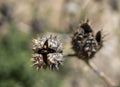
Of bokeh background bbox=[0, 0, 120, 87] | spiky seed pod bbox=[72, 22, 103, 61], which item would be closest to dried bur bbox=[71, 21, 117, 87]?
spiky seed pod bbox=[72, 22, 103, 61]

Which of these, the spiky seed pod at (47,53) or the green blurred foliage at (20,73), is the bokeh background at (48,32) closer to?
the green blurred foliage at (20,73)

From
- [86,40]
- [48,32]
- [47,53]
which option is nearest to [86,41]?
[86,40]

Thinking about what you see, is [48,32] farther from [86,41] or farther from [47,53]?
[47,53]

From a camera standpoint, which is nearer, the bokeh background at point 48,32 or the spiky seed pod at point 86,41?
the spiky seed pod at point 86,41

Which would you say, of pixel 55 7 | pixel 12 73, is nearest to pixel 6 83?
pixel 12 73

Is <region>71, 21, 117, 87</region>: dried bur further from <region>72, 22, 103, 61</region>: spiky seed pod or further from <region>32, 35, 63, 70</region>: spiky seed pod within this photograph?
<region>32, 35, 63, 70</region>: spiky seed pod

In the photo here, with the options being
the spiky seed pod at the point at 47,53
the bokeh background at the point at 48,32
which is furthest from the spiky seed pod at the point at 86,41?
the bokeh background at the point at 48,32
